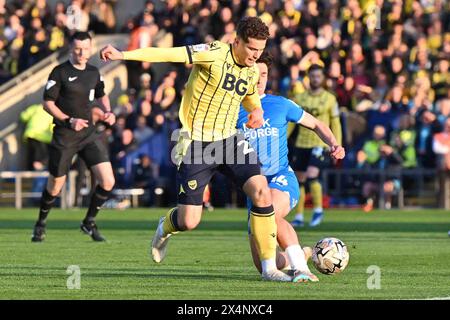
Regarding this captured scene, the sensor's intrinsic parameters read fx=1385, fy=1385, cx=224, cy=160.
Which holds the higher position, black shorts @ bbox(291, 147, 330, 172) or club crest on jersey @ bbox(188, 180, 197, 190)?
club crest on jersey @ bbox(188, 180, 197, 190)

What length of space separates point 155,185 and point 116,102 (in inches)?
148

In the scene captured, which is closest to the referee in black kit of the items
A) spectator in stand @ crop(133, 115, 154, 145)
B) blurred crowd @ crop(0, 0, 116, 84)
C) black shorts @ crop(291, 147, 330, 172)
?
black shorts @ crop(291, 147, 330, 172)

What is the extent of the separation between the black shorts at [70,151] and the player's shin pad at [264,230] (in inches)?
224

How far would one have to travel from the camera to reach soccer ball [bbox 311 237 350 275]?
40.4 ft

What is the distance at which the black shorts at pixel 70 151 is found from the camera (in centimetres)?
1717

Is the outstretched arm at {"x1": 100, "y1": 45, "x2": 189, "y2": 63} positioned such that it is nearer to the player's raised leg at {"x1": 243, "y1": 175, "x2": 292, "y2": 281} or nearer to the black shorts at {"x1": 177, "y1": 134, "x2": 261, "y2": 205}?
the black shorts at {"x1": 177, "y1": 134, "x2": 261, "y2": 205}

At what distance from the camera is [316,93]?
837 inches

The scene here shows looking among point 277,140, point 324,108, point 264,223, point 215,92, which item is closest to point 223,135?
point 215,92

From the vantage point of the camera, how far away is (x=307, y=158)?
2155 centimetres

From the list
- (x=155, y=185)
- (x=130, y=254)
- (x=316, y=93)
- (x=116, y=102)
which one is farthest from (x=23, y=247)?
(x=116, y=102)

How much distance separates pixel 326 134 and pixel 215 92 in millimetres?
1152

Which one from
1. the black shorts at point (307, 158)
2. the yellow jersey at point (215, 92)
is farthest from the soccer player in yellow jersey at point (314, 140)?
the yellow jersey at point (215, 92)

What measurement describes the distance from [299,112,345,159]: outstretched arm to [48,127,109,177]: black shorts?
5.22 meters

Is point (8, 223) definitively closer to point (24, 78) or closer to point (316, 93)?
point (316, 93)
